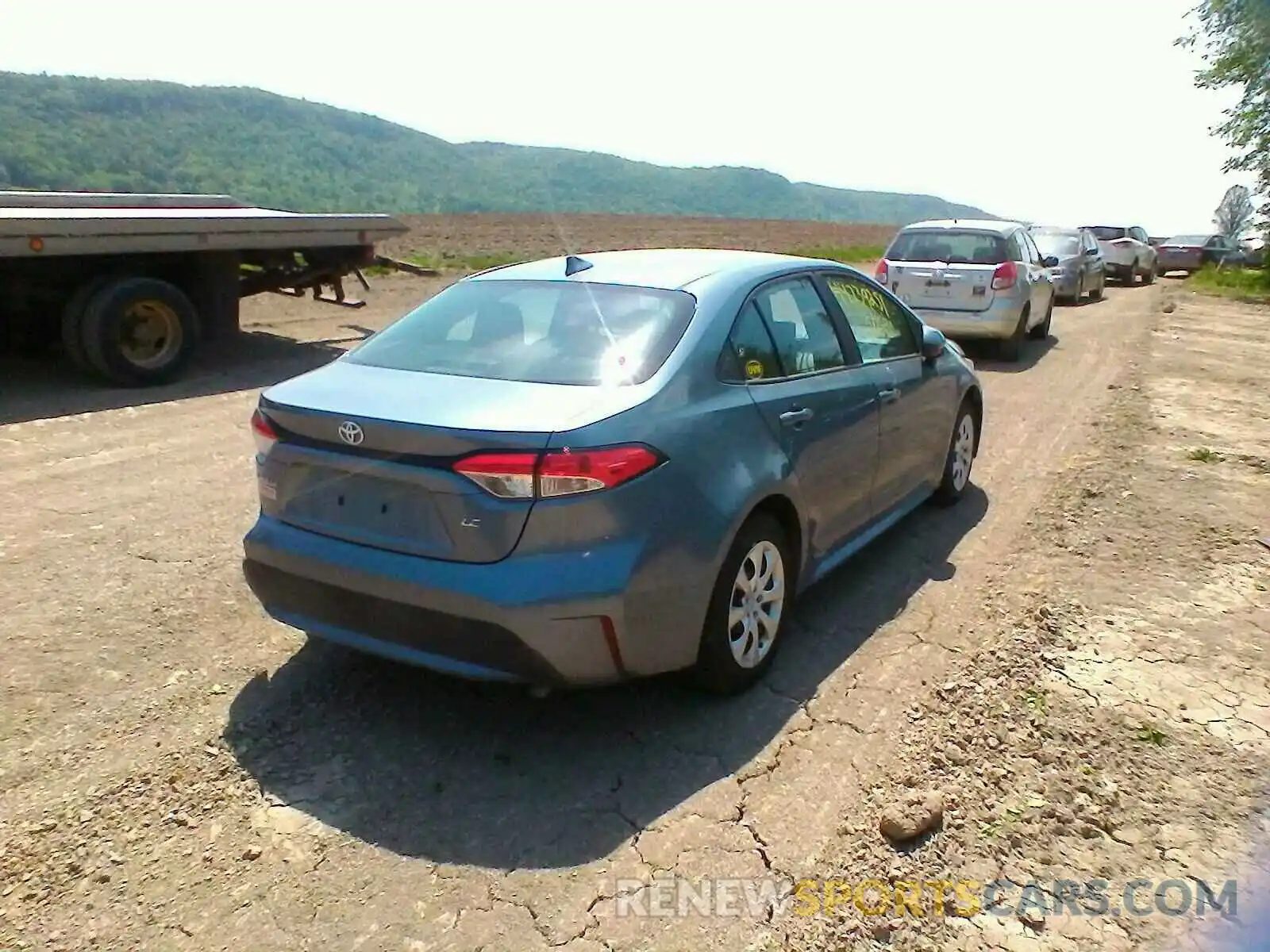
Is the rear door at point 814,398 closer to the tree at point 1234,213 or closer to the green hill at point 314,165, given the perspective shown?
the tree at point 1234,213

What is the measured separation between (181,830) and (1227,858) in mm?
3080

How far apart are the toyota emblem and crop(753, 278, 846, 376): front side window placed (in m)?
1.70

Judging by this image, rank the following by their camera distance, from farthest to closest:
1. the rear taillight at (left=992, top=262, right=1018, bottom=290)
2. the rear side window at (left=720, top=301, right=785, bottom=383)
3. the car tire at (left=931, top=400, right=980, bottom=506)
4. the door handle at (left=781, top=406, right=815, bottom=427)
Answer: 1. the rear taillight at (left=992, top=262, right=1018, bottom=290)
2. the car tire at (left=931, top=400, right=980, bottom=506)
3. the door handle at (left=781, top=406, right=815, bottom=427)
4. the rear side window at (left=720, top=301, right=785, bottom=383)

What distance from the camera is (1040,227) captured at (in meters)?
19.8

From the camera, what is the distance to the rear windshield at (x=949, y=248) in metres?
11.8

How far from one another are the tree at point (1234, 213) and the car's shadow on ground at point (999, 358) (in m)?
16.1

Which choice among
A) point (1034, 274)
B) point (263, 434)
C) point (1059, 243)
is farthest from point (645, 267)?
point (1059, 243)

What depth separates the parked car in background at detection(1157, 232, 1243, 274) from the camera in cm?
3106

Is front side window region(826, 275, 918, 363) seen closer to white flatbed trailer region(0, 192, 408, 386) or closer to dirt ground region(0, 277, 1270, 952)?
dirt ground region(0, 277, 1270, 952)

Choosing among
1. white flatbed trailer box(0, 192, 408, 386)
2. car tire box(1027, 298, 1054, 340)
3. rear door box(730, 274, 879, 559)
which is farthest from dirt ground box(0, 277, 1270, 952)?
car tire box(1027, 298, 1054, 340)

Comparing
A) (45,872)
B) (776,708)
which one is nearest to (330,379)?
(45,872)

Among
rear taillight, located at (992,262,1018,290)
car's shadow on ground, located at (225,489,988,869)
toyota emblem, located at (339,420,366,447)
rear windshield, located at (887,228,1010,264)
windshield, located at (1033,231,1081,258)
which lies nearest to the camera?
car's shadow on ground, located at (225,489,988,869)

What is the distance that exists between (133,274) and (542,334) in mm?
7142

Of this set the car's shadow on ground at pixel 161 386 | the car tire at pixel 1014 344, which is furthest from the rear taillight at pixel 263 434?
the car tire at pixel 1014 344
